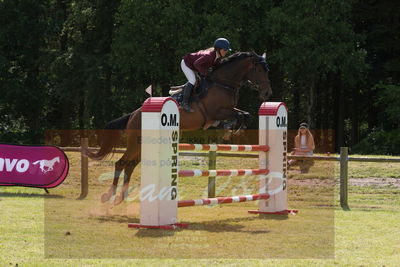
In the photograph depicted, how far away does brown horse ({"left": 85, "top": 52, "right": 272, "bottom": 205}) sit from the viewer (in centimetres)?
941

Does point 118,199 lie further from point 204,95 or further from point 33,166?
point 33,166

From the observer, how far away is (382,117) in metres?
28.9

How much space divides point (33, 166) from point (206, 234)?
19.7ft

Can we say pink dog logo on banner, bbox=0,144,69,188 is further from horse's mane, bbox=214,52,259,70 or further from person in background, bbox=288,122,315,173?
person in background, bbox=288,122,315,173

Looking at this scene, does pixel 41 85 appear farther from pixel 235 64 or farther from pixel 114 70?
pixel 235 64

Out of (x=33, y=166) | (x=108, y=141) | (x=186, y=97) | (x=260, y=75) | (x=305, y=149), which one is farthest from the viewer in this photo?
(x=305, y=149)

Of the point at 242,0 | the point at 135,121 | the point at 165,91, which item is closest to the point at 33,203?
the point at 135,121

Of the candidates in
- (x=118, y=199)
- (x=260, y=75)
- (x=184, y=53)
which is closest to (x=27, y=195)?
(x=118, y=199)

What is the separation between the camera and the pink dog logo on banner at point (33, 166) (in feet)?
41.4

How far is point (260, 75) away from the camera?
376 inches

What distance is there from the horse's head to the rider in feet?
1.55

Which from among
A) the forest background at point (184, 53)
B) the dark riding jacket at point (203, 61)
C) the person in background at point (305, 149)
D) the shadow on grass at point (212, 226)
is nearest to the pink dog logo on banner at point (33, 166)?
the shadow on grass at point (212, 226)

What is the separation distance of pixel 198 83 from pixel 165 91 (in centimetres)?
2143

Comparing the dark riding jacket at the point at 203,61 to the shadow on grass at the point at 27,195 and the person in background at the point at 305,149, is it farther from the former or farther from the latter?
the person in background at the point at 305,149
